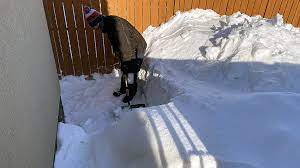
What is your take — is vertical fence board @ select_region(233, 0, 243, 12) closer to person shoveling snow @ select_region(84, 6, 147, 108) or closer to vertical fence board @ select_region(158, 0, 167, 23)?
vertical fence board @ select_region(158, 0, 167, 23)

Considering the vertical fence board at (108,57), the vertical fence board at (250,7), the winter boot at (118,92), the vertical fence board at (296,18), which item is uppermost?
the vertical fence board at (250,7)

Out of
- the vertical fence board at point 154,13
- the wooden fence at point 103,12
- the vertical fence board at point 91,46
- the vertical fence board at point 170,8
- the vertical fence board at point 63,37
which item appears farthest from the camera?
the vertical fence board at point 170,8

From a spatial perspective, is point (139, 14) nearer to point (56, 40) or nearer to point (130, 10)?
point (130, 10)

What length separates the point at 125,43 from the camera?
5926 mm

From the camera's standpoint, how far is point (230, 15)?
23.9 feet

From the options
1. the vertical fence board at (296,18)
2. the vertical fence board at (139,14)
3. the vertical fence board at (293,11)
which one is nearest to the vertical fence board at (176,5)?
the vertical fence board at (139,14)

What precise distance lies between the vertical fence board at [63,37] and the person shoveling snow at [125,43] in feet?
1.87

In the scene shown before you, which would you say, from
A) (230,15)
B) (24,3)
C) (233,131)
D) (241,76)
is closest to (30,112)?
(24,3)

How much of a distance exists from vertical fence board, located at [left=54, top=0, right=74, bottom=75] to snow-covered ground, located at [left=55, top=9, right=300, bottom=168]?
0.27 m

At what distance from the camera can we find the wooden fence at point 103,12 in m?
6.38

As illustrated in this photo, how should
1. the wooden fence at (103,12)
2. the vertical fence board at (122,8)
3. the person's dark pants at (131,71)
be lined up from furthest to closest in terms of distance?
the vertical fence board at (122,8)
the wooden fence at (103,12)
the person's dark pants at (131,71)

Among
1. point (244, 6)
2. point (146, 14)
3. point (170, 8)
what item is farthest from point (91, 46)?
point (244, 6)

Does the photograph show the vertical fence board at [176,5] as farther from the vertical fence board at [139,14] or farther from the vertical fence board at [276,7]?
the vertical fence board at [276,7]

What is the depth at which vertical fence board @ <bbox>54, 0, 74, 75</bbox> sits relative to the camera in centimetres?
627
